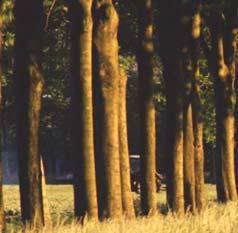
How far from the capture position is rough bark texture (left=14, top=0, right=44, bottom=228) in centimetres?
1323

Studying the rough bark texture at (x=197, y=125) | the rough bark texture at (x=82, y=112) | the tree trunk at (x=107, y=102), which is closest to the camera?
the rough bark texture at (x=82, y=112)

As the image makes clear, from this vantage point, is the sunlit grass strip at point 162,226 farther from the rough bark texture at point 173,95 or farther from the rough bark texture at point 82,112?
the rough bark texture at point 173,95

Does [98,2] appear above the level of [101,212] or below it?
above

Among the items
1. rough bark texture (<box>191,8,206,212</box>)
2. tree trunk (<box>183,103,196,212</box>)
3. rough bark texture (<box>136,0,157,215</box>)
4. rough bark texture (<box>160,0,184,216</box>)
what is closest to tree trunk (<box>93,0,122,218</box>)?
rough bark texture (<box>136,0,157,215</box>)

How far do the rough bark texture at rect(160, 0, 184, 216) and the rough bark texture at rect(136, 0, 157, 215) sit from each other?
0.52 metres

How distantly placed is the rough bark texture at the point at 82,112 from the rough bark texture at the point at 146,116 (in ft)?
10.2

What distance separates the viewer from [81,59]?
14688mm

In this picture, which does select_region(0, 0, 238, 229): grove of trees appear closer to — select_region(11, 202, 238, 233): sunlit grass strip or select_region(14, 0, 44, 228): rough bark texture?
select_region(14, 0, 44, 228): rough bark texture

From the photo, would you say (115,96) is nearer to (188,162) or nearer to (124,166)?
(124,166)

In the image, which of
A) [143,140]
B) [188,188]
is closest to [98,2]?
[143,140]

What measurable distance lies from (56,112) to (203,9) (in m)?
50.4

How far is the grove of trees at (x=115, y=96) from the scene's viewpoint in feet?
45.1

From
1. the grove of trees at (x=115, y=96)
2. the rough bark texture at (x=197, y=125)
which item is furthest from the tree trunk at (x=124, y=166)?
the rough bark texture at (x=197, y=125)

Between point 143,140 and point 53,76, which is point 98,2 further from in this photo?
point 53,76
